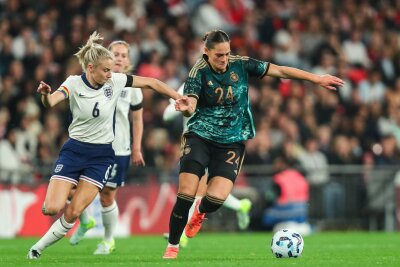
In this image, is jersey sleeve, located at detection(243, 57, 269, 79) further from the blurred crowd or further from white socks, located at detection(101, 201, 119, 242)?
the blurred crowd

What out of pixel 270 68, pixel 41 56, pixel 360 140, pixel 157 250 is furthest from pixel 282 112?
pixel 270 68

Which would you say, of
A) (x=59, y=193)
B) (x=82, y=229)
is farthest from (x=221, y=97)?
(x=82, y=229)

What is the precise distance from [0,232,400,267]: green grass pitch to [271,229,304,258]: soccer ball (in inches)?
5.1

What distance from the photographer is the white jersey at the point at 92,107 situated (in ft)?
37.0

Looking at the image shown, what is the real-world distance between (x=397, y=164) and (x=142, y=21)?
6383mm

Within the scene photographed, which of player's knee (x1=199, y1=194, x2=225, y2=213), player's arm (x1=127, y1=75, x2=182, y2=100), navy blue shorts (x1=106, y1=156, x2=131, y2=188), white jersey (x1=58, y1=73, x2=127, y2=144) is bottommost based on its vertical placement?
player's knee (x1=199, y1=194, x2=225, y2=213)

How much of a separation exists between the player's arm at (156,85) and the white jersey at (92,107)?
156 mm

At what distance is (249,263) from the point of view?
1054 centimetres

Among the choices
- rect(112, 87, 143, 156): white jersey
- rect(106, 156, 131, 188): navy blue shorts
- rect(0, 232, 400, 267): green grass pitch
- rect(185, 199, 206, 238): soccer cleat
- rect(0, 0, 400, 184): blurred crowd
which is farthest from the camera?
rect(0, 0, 400, 184): blurred crowd

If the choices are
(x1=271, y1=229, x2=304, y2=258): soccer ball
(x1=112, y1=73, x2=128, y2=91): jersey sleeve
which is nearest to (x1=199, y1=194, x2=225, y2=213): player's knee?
(x1=271, y1=229, x2=304, y2=258): soccer ball

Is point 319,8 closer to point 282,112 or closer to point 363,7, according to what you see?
point 363,7

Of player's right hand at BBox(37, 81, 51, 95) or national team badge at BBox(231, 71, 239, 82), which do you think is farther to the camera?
national team badge at BBox(231, 71, 239, 82)

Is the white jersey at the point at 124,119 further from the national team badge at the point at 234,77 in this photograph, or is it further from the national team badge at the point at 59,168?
the national team badge at the point at 234,77

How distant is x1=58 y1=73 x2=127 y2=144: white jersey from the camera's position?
1127 cm
